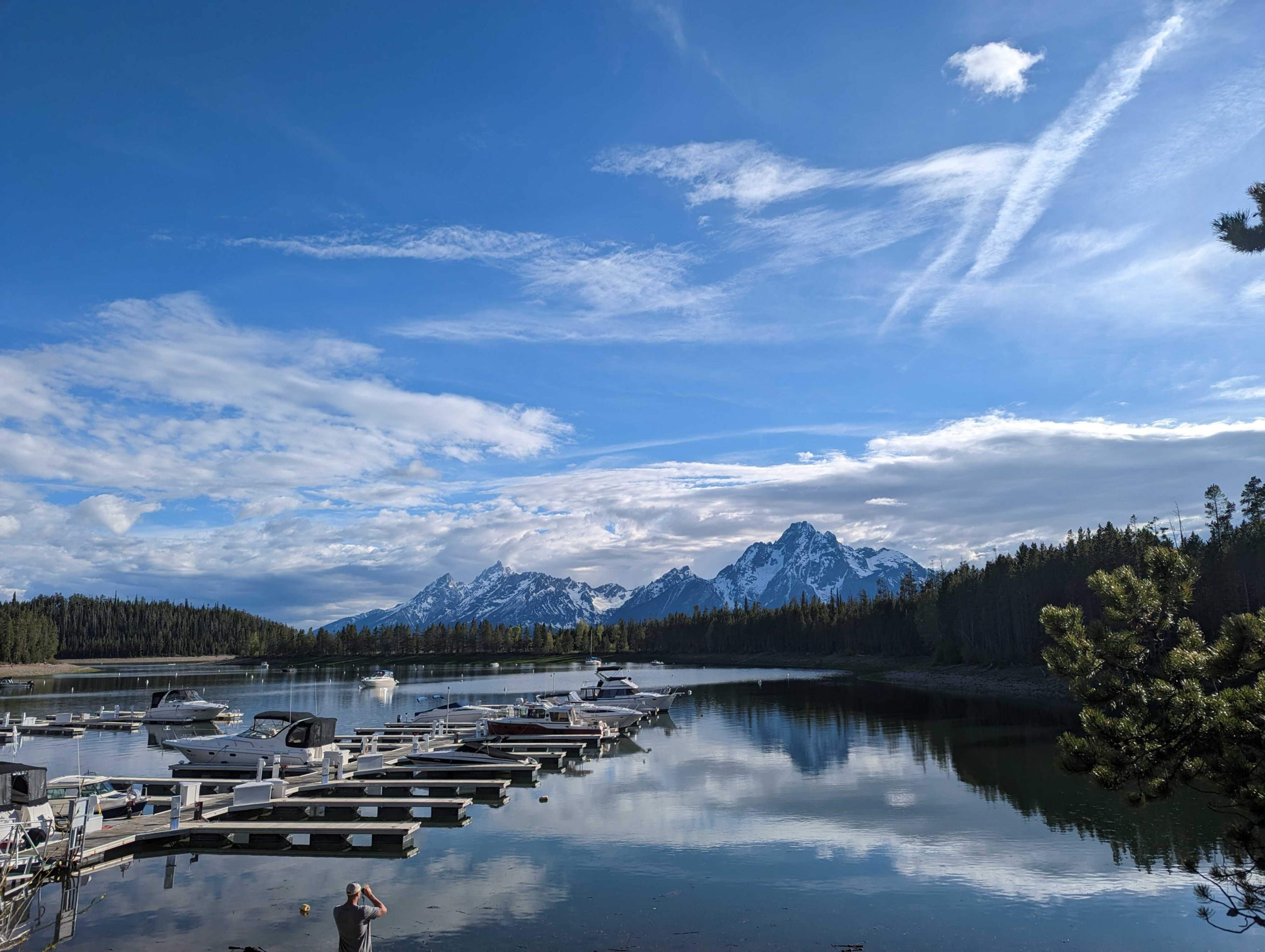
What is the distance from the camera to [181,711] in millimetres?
67562

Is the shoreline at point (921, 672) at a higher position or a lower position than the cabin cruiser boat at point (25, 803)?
lower

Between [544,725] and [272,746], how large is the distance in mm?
18502

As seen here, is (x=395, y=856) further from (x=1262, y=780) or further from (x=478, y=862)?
(x=1262, y=780)

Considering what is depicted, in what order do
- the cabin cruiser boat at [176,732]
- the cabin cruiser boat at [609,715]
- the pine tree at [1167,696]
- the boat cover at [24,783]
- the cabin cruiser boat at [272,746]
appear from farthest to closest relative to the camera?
the cabin cruiser boat at [609,715]
the cabin cruiser boat at [176,732]
the cabin cruiser boat at [272,746]
the boat cover at [24,783]
the pine tree at [1167,696]

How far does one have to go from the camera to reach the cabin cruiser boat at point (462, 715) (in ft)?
206

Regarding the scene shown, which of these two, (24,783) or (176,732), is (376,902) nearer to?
(24,783)

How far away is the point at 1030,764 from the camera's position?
43.5 meters

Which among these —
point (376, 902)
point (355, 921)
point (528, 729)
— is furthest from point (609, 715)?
point (355, 921)

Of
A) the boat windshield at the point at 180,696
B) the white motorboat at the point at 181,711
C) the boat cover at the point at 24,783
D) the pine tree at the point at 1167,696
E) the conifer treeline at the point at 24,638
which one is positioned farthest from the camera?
the conifer treeline at the point at 24,638

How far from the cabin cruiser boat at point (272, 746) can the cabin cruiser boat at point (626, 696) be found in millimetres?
31258

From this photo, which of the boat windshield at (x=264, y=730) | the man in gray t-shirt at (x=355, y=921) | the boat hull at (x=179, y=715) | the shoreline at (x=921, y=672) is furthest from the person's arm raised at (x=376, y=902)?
the boat hull at (x=179, y=715)

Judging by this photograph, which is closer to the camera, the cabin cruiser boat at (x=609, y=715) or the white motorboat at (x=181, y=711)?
the cabin cruiser boat at (x=609, y=715)

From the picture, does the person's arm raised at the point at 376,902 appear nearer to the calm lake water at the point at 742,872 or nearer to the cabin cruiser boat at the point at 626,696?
the calm lake water at the point at 742,872

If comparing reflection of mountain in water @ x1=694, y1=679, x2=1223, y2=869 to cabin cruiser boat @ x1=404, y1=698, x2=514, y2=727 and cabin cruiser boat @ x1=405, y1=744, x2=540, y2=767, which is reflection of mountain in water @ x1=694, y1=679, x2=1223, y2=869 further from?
cabin cruiser boat @ x1=404, y1=698, x2=514, y2=727
